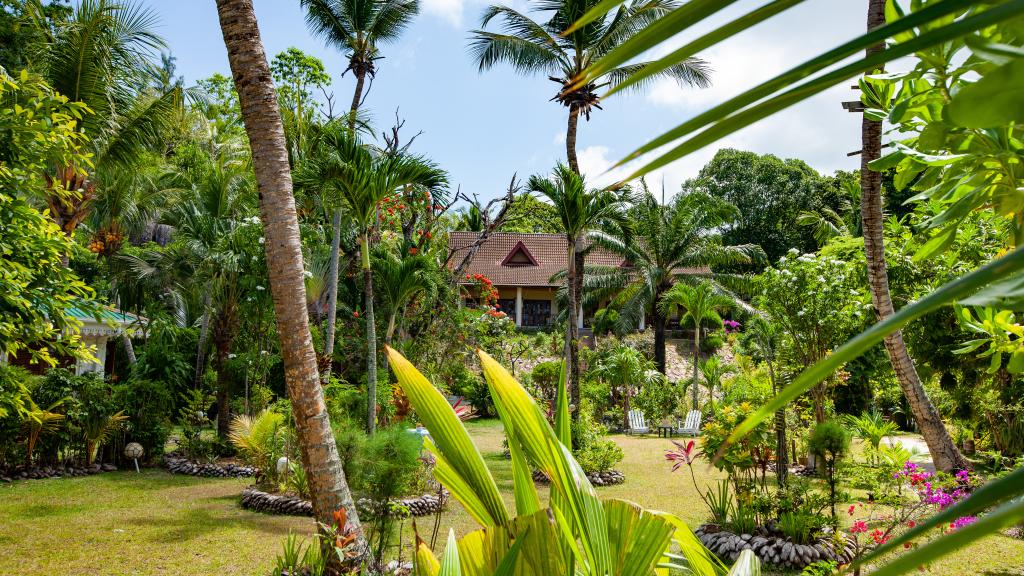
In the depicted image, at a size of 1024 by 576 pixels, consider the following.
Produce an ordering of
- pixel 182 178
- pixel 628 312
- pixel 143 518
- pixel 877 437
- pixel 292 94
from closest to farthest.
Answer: pixel 143 518 < pixel 877 437 < pixel 292 94 < pixel 182 178 < pixel 628 312

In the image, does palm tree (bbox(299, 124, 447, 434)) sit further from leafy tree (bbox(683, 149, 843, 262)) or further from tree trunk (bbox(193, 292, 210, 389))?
leafy tree (bbox(683, 149, 843, 262))

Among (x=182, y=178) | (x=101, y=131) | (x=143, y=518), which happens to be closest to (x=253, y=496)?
(x=143, y=518)

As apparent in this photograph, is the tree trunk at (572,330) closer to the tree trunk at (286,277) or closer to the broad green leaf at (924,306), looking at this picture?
the tree trunk at (286,277)

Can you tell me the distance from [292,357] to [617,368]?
49.8 feet

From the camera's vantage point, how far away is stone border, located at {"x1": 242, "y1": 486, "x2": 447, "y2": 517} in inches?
363

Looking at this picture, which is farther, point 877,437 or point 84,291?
point 877,437

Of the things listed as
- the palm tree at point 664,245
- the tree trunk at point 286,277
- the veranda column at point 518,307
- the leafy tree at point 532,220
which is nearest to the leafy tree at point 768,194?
the leafy tree at point 532,220

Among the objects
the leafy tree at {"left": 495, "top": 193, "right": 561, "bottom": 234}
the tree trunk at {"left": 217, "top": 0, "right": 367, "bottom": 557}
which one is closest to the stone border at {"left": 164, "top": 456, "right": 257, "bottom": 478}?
the tree trunk at {"left": 217, "top": 0, "right": 367, "bottom": 557}

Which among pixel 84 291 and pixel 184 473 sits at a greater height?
pixel 84 291

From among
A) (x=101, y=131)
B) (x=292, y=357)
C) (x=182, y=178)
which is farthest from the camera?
(x=182, y=178)

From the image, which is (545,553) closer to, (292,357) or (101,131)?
(292,357)

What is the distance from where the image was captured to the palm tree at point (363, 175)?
8.94 m

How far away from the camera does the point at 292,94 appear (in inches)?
737

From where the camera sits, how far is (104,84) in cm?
1382
